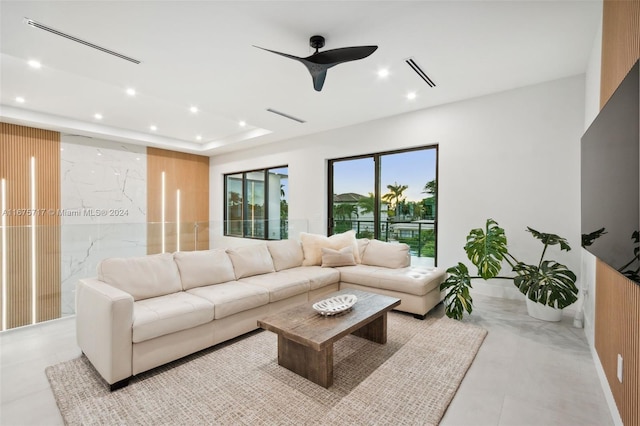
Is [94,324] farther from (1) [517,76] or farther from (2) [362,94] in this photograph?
(1) [517,76]

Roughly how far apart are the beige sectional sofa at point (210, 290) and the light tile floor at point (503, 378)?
Result: 1.29ft

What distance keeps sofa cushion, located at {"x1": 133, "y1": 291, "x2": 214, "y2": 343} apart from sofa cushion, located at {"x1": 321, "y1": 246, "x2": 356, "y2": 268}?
6.28ft

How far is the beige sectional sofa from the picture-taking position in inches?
84.4

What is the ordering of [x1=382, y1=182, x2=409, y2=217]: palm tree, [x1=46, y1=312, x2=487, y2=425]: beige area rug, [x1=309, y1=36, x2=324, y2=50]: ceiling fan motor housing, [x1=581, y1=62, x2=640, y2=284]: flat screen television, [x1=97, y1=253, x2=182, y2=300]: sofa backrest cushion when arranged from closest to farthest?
[x1=581, y1=62, x2=640, y2=284]: flat screen television < [x1=46, y1=312, x2=487, y2=425]: beige area rug < [x1=97, y1=253, x2=182, y2=300]: sofa backrest cushion < [x1=309, y1=36, x2=324, y2=50]: ceiling fan motor housing < [x1=382, y1=182, x2=409, y2=217]: palm tree

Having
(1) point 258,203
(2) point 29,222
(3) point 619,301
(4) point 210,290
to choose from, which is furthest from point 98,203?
(3) point 619,301

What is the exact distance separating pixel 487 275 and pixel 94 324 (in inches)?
149

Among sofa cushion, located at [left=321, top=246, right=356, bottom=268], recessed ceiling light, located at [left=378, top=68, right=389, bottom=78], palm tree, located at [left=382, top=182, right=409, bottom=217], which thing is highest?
recessed ceiling light, located at [left=378, top=68, right=389, bottom=78]

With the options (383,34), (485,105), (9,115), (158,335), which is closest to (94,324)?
(158,335)

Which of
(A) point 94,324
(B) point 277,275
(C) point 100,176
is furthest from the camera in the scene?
(C) point 100,176

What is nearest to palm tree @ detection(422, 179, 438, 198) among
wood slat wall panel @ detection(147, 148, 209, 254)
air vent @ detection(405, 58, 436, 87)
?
air vent @ detection(405, 58, 436, 87)

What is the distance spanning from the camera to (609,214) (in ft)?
5.16

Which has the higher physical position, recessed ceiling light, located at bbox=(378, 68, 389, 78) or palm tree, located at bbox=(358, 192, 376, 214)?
recessed ceiling light, located at bbox=(378, 68, 389, 78)

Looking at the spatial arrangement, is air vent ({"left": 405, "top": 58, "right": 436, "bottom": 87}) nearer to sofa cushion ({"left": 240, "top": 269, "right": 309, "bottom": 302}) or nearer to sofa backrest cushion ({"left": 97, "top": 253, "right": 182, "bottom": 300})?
sofa cushion ({"left": 240, "top": 269, "right": 309, "bottom": 302})

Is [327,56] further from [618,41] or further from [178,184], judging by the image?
[178,184]
